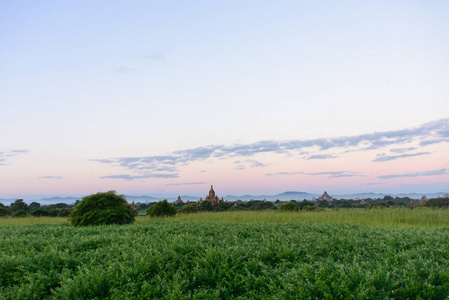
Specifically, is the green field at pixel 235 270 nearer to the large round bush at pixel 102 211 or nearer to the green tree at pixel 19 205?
the large round bush at pixel 102 211

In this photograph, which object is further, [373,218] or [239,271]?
[373,218]

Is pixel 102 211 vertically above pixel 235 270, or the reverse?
pixel 102 211

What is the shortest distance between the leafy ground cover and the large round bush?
5.37 meters

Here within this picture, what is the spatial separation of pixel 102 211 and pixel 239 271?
371 inches

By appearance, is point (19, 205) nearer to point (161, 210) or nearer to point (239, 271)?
point (161, 210)

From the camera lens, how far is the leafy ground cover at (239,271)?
4.04 meters

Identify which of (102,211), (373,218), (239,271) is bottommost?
(373,218)

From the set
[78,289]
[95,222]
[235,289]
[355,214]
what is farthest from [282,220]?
[78,289]

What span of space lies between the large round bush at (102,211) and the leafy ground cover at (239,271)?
537cm

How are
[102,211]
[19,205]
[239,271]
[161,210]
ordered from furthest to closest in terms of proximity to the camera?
[19,205]
[161,210]
[102,211]
[239,271]

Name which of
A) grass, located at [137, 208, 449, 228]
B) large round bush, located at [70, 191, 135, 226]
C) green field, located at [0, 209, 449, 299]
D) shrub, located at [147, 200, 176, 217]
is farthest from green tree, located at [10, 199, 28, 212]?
green field, located at [0, 209, 449, 299]

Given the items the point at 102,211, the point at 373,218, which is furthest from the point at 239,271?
the point at 373,218

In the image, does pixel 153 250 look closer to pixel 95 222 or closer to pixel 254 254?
pixel 254 254

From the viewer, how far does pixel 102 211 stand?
12695mm
